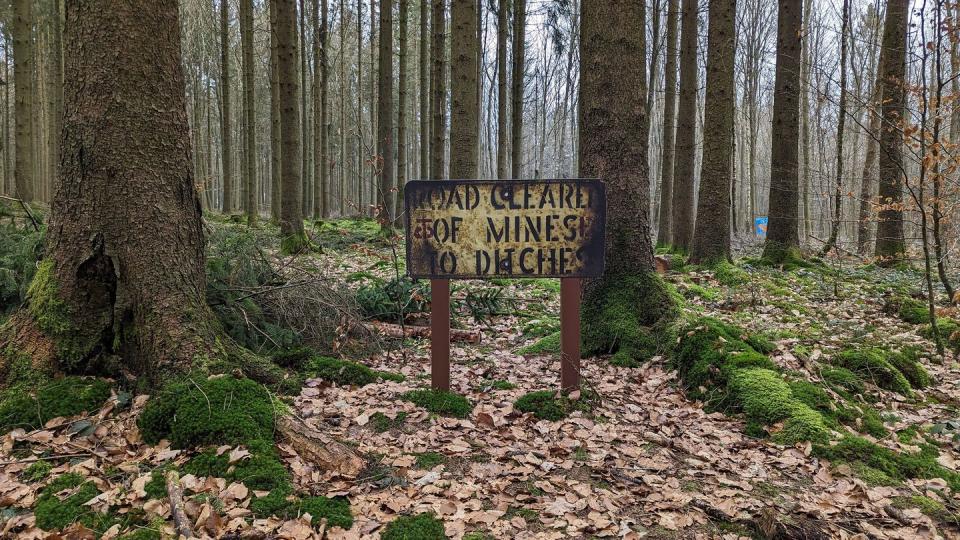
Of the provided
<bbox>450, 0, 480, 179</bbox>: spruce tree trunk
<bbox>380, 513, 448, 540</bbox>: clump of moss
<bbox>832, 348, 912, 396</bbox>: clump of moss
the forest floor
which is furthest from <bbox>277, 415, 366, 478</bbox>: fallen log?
<bbox>450, 0, 480, 179</bbox>: spruce tree trunk

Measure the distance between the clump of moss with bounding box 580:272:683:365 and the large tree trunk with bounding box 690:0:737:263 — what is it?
5033mm

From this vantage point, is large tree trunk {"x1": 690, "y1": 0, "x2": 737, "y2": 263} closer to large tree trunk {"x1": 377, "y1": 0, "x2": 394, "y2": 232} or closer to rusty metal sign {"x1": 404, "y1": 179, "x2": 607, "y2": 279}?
rusty metal sign {"x1": 404, "y1": 179, "x2": 607, "y2": 279}

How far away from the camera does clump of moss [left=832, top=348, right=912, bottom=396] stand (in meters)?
4.73

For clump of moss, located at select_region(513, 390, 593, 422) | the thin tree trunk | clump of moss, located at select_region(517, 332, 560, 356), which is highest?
the thin tree trunk

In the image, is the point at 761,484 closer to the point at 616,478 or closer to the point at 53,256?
the point at 616,478

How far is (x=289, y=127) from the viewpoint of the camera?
10.7m

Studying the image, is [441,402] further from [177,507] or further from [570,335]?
[177,507]

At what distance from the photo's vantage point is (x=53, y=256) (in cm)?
350

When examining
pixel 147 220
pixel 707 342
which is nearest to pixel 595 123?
pixel 707 342

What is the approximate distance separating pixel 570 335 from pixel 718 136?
7.08m

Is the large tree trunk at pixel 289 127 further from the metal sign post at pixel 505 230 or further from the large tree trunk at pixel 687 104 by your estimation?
the large tree trunk at pixel 687 104

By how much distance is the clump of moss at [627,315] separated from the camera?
17.5ft

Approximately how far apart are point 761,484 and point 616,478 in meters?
0.84

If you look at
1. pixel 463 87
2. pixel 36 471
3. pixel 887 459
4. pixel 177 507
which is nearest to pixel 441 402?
pixel 177 507
